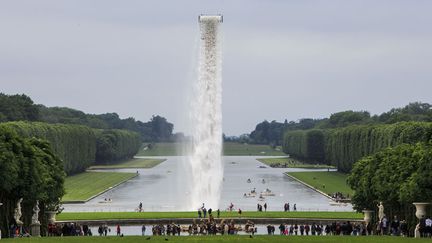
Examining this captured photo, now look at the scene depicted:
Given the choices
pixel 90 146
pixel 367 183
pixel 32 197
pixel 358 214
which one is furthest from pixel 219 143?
pixel 90 146

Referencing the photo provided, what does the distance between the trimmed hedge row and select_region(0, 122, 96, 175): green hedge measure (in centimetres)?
3038

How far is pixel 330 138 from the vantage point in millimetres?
143625

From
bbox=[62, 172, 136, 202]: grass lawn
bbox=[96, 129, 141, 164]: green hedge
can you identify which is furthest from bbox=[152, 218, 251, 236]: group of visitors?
bbox=[96, 129, 141, 164]: green hedge

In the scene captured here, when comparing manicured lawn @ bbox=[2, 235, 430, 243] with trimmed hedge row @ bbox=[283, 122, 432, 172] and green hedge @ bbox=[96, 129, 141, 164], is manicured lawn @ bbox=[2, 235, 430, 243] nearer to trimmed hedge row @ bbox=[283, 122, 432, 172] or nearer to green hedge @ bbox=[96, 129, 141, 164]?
trimmed hedge row @ bbox=[283, 122, 432, 172]

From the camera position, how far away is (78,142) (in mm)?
125812

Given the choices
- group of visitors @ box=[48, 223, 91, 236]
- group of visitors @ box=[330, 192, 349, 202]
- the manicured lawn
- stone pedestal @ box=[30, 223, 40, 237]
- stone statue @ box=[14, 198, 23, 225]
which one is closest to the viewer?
the manicured lawn

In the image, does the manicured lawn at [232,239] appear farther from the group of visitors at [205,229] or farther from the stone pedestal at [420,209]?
the group of visitors at [205,229]

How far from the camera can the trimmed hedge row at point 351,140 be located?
91000mm

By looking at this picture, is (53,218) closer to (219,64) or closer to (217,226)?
(217,226)

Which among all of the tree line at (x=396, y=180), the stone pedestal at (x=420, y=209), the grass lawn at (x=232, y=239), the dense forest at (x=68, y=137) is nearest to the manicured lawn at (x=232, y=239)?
the grass lawn at (x=232, y=239)

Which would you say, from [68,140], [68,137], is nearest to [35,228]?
[68,140]

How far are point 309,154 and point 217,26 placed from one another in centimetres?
8998

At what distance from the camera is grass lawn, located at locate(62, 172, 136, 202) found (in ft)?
275

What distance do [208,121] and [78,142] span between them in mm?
50986
